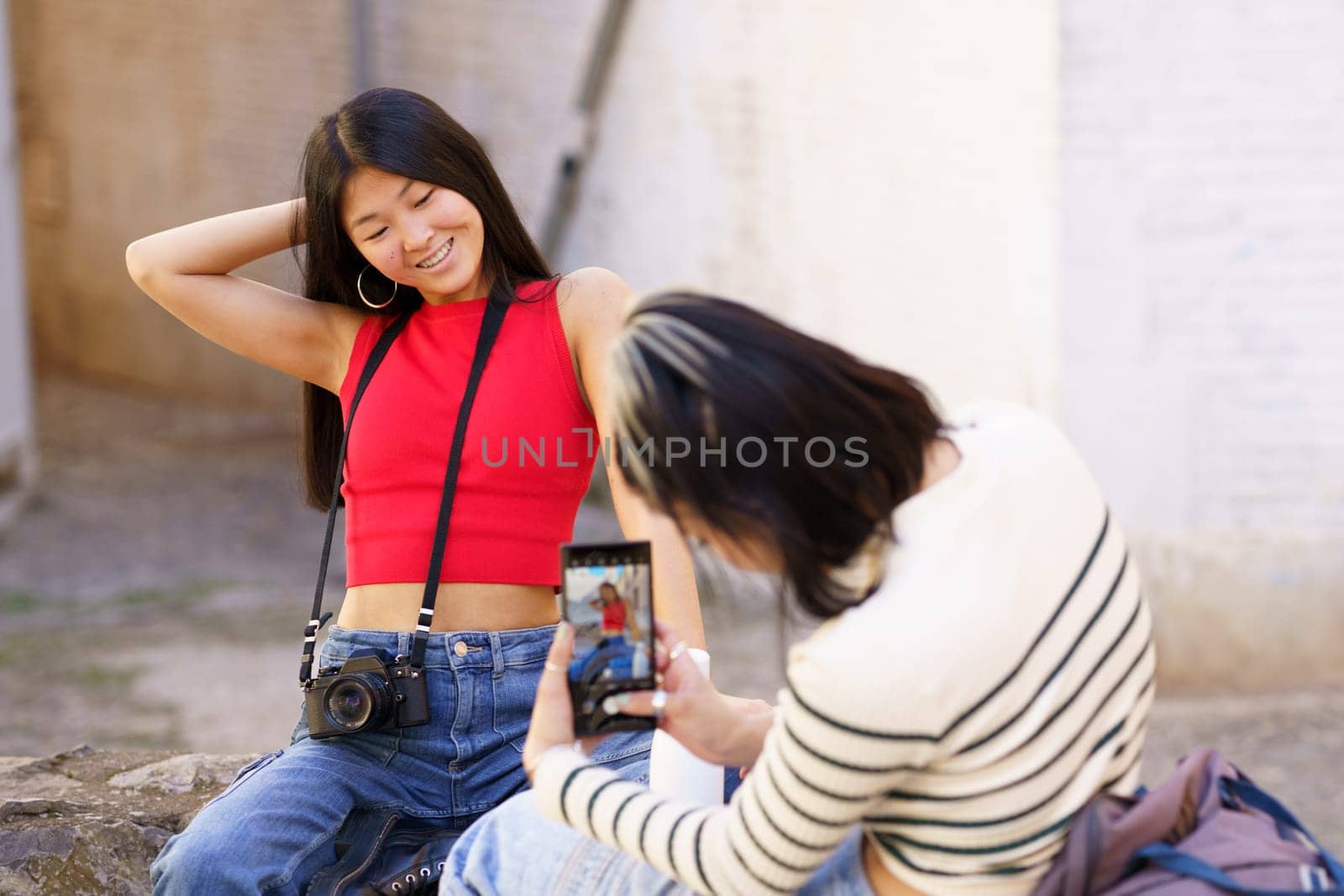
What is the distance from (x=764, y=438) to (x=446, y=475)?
3.07ft

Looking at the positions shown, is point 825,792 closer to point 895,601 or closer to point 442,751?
point 895,601

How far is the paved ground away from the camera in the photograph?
4809mm

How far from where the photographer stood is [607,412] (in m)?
2.23

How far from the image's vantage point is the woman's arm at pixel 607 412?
7.48 ft

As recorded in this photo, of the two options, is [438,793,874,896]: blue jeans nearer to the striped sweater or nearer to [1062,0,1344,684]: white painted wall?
the striped sweater

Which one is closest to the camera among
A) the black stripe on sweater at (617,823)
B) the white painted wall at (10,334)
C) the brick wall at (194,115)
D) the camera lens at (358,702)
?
the black stripe on sweater at (617,823)

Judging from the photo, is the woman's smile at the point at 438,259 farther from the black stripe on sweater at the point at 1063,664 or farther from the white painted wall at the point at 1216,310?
the white painted wall at the point at 1216,310

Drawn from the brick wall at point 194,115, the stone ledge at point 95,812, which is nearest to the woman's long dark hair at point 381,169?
the stone ledge at point 95,812

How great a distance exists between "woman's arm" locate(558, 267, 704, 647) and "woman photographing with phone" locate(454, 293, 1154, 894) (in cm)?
68

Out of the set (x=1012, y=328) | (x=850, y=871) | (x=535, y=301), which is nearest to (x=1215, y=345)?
(x=1012, y=328)

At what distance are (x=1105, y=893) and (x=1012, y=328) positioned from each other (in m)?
3.91

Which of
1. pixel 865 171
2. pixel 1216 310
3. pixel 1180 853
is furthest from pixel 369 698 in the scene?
pixel 865 171

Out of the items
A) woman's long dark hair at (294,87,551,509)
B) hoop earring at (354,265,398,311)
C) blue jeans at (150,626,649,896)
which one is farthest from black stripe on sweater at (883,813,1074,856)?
hoop earring at (354,265,398,311)

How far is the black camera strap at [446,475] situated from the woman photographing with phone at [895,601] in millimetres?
732
